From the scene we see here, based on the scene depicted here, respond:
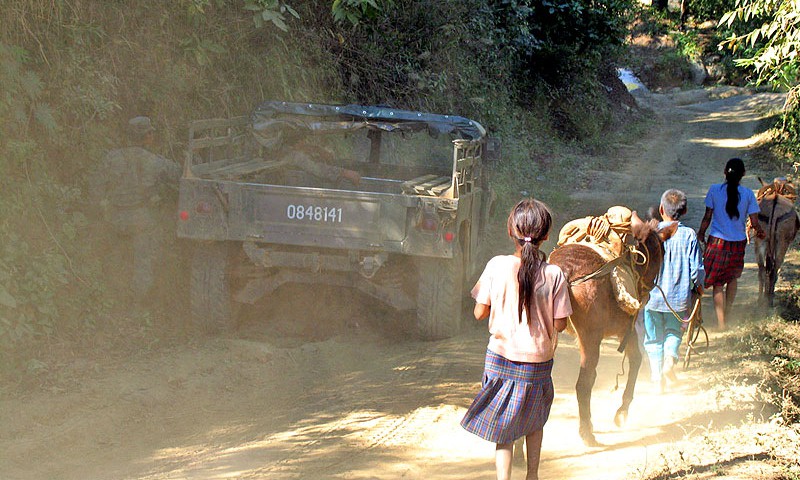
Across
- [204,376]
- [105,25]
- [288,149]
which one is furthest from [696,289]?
[105,25]

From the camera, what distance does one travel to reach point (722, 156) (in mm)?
21297

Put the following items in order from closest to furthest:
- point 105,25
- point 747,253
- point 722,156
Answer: point 105,25
point 747,253
point 722,156

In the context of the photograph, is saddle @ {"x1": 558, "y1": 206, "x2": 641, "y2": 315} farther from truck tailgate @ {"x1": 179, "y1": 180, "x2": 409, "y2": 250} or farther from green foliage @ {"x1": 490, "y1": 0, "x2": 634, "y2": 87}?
green foliage @ {"x1": 490, "y1": 0, "x2": 634, "y2": 87}

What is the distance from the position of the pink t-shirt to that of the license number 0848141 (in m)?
3.15

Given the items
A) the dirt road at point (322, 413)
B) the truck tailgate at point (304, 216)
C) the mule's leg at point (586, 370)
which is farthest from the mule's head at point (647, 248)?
the truck tailgate at point (304, 216)

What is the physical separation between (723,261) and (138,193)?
18.1ft

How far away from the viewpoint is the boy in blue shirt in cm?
623

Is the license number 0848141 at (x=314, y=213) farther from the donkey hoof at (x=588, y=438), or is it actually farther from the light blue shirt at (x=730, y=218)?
the light blue shirt at (x=730, y=218)

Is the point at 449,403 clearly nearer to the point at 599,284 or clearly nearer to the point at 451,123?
the point at 599,284

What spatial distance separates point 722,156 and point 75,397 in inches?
747

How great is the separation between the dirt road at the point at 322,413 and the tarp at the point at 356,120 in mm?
1703

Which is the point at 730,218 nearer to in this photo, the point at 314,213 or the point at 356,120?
the point at 356,120

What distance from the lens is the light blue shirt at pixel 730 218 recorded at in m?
7.94

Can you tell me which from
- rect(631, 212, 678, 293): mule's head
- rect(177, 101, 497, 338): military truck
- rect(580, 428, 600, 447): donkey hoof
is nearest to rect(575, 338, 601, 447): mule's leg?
rect(580, 428, 600, 447): donkey hoof
